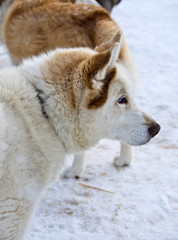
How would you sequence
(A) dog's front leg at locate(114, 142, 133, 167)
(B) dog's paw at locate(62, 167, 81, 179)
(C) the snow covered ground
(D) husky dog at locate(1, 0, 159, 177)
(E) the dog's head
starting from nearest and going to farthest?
(E) the dog's head, (C) the snow covered ground, (D) husky dog at locate(1, 0, 159, 177), (B) dog's paw at locate(62, 167, 81, 179), (A) dog's front leg at locate(114, 142, 133, 167)

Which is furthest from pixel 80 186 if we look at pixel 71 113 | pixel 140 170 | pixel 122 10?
pixel 122 10

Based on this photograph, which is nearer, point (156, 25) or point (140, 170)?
point (140, 170)

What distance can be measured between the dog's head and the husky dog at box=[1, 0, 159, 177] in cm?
84

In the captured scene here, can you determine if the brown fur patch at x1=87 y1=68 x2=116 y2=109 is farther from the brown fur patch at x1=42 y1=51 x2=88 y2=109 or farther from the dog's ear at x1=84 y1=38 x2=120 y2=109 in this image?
the brown fur patch at x1=42 y1=51 x2=88 y2=109

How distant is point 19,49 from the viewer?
169 inches

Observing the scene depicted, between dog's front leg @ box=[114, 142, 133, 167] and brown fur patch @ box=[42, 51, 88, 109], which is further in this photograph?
dog's front leg @ box=[114, 142, 133, 167]

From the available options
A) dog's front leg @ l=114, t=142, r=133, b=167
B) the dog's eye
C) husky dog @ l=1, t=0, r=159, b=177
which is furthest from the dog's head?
dog's front leg @ l=114, t=142, r=133, b=167

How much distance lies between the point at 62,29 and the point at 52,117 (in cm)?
173

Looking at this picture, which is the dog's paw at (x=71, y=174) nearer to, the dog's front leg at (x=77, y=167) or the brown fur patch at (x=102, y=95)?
the dog's front leg at (x=77, y=167)

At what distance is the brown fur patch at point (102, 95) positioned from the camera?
2.39 metres

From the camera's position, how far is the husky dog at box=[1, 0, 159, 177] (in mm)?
3595

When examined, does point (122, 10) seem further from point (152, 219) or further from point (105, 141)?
point (152, 219)

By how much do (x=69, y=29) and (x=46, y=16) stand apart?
449mm

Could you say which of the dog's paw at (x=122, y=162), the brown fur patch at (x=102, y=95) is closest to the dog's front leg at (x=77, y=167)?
the dog's paw at (x=122, y=162)
